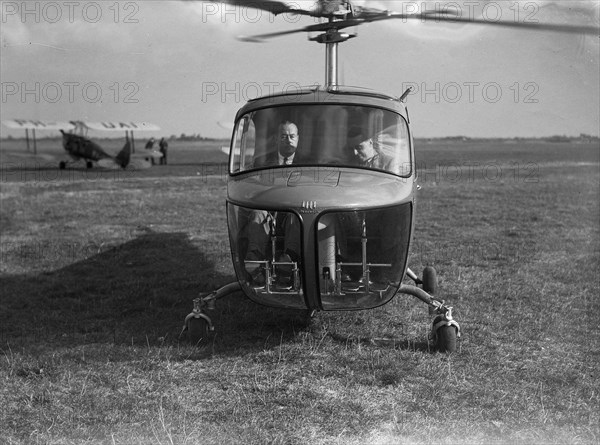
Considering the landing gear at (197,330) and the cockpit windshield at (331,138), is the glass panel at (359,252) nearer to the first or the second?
the cockpit windshield at (331,138)

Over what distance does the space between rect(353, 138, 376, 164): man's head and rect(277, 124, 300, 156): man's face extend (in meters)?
0.59

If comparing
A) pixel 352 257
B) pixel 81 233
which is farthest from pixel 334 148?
pixel 81 233

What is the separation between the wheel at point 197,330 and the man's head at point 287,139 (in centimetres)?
188

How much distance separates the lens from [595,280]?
9078 mm

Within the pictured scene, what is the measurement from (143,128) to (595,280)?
131 feet

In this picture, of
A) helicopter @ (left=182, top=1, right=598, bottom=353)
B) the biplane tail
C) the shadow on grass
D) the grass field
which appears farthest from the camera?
the biplane tail

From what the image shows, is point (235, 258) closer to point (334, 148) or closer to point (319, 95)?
point (334, 148)

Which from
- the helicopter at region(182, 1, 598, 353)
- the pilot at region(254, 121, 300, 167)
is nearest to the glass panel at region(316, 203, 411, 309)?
the helicopter at region(182, 1, 598, 353)

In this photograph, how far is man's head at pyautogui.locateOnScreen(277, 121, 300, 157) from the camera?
6.24 meters

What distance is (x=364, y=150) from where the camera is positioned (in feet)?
20.3

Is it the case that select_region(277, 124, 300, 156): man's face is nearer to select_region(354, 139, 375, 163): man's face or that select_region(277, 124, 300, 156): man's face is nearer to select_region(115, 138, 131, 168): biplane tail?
select_region(354, 139, 375, 163): man's face

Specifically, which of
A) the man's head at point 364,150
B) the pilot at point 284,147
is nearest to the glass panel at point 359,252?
the man's head at point 364,150

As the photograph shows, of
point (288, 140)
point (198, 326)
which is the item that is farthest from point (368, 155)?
point (198, 326)

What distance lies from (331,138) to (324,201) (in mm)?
991
